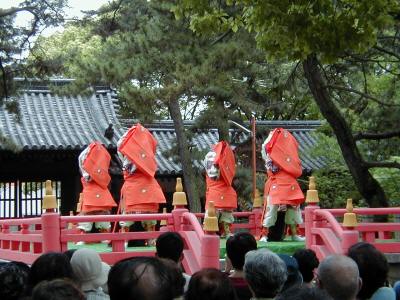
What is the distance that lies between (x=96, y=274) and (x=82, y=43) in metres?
24.8

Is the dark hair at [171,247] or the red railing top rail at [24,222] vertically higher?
the red railing top rail at [24,222]

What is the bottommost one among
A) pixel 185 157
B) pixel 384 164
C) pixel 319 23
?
pixel 384 164

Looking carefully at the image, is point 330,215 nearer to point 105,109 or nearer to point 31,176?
point 31,176

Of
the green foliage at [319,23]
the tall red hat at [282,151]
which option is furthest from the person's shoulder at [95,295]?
the tall red hat at [282,151]

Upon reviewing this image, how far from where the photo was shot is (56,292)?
3016mm

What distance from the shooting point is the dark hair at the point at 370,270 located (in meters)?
4.11

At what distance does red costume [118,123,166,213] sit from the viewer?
10.9 metres

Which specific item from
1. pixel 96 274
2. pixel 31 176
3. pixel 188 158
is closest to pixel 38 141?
pixel 31 176

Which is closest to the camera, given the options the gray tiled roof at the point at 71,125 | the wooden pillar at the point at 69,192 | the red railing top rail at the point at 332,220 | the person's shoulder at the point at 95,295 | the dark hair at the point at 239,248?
the person's shoulder at the point at 95,295

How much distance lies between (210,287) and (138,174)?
7.56m

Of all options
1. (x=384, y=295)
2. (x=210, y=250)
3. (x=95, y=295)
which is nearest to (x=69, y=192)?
(x=210, y=250)

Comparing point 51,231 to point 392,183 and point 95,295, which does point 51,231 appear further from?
point 392,183

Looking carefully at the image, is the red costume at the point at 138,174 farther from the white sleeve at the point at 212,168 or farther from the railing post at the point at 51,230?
the railing post at the point at 51,230

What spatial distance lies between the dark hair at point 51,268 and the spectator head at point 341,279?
1.50m
